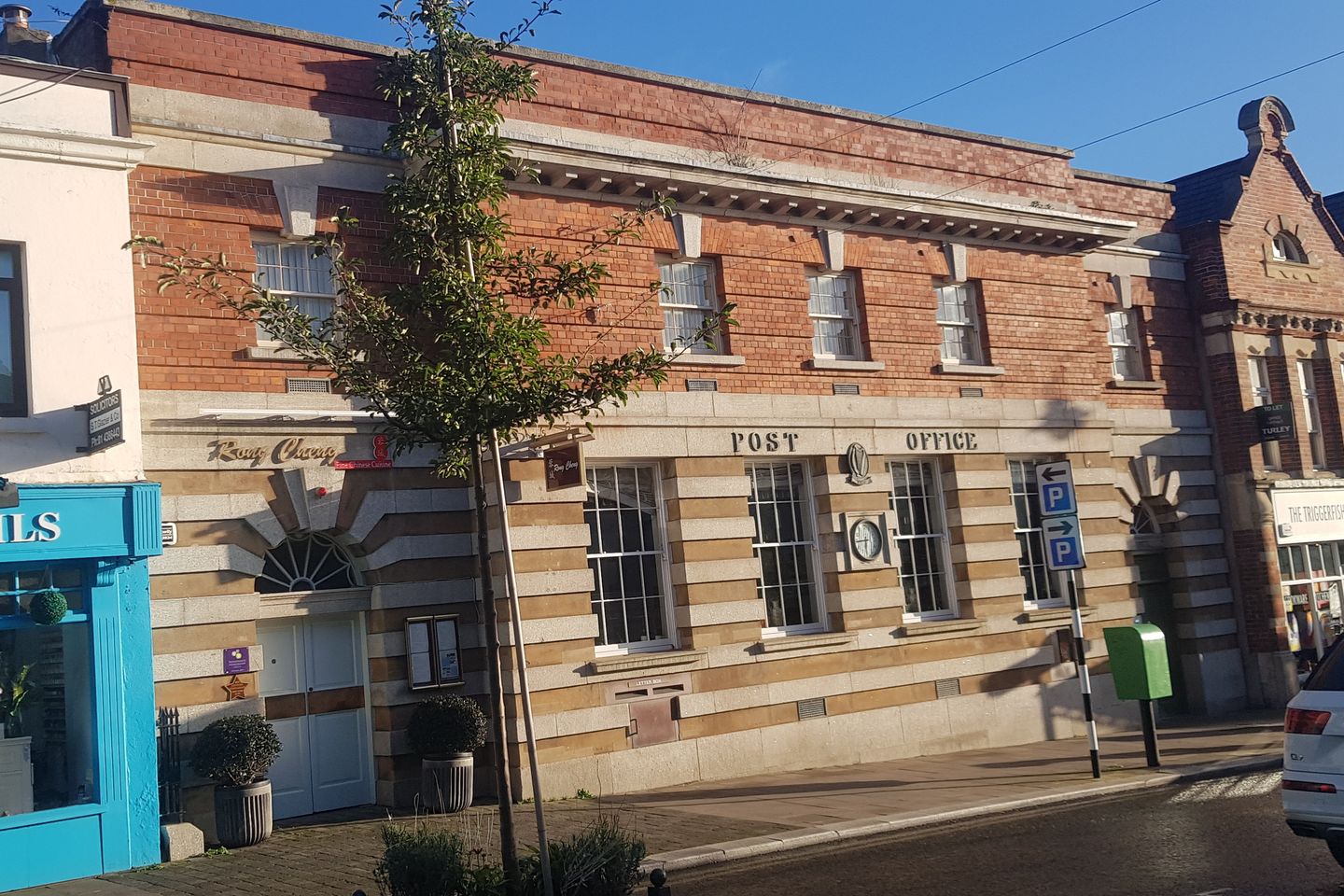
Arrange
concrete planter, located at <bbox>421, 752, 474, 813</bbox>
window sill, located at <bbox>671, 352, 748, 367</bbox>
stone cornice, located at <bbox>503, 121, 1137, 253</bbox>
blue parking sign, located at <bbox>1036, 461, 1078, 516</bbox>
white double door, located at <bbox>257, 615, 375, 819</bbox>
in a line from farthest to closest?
window sill, located at <bbox>671, 352, 748, 367</bbox> → stone cornice, located at <bbox>503, 121, 1137, 253</bbox> → blue parking sign, located at <bbox>1036, 461, 1078, 516</bbox> → white double door, located at <bbox>257, 615, 375, 819</bbox> → concrete planter, located at <bbox>421, 752, 474, 813</bbox>

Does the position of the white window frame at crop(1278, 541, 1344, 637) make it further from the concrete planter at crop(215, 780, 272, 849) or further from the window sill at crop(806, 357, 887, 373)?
the concrete planter at crop(215, 780, 272, 849)

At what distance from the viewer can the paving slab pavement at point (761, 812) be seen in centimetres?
1088

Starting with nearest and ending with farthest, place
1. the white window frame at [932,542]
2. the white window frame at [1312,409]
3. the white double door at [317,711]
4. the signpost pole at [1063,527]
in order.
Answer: the white double door at [317,711] < the signpost pole at [1063,527] < the white window frame at [932,542] < the white window frame at [1312,409]

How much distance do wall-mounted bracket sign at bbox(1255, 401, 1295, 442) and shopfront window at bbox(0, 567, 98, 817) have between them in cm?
2030

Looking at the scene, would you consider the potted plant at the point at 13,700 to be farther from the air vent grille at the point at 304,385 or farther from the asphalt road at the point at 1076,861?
the asphalt road at the point at 1076,861

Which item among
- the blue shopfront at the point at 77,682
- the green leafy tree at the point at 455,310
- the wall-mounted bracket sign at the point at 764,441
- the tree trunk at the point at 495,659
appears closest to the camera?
the tree trunk at the point at 495,659

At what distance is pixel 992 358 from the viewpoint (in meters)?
19.8

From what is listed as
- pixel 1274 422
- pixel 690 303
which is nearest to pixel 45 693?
pixel 690 303

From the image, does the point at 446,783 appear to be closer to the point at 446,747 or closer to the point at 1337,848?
the point at 446,747

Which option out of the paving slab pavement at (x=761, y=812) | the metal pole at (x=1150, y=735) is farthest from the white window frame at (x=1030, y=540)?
the metal pole at (x=1150, y=735)

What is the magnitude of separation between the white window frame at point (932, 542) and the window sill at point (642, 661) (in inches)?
160

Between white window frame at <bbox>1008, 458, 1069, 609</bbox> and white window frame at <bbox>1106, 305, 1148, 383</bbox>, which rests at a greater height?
white window frame at <bbox>1106, 305, 1148, 383</bbox>

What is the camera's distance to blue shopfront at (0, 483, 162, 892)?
37.6 feet

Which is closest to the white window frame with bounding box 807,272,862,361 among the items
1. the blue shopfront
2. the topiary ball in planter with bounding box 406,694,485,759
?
the topiary ball in planter with bounding box 406,694,485,759
